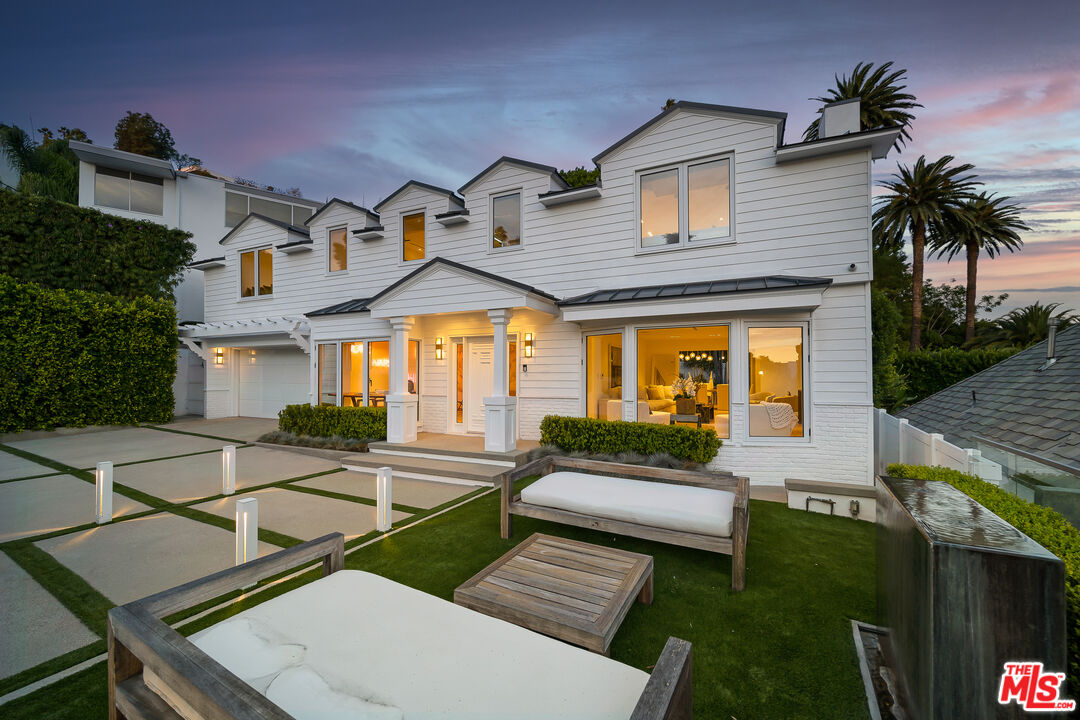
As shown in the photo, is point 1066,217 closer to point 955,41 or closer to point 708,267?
point 955,41

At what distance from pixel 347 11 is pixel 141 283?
435 inches

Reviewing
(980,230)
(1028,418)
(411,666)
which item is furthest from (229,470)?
(980,230)

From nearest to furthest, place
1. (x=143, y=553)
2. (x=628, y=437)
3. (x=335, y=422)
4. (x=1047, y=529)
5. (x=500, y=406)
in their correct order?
(x=1047, y=529) → (x=143, y=553) → (x=628, y=437) → (x=500, y=406) → (x=335, y=422)

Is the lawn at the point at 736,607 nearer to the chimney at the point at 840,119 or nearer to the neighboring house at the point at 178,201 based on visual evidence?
the chimney at the point at 840,119

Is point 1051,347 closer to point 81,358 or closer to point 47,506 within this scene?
point 47,506

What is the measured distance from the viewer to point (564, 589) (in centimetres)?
280

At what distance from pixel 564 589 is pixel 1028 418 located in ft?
19.3

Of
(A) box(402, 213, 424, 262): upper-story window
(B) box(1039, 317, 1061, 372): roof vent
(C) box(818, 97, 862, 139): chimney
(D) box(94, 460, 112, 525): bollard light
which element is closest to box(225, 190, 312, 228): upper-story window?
(A) box(402, 213, 424, 262): upper-story window

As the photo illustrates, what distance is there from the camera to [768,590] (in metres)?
3.47

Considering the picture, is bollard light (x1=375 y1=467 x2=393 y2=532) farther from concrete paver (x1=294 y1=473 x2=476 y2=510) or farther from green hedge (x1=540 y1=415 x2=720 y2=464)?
green hedge (x1=540 y1=415 x2=720 y2=464)

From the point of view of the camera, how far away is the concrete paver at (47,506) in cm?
471

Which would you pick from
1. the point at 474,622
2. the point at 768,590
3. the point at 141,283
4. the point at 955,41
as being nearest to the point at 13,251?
the point at 141,283

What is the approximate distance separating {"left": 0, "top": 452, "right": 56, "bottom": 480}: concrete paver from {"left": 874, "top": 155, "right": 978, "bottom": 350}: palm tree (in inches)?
1037

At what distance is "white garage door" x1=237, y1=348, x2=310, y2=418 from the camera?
13891mm
